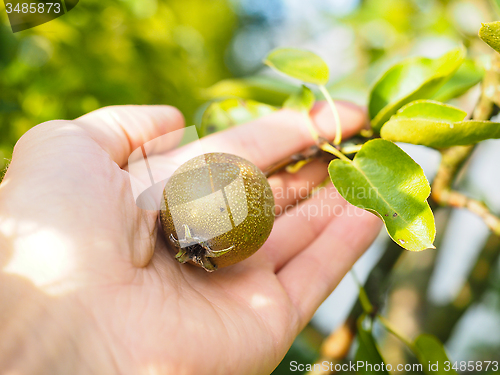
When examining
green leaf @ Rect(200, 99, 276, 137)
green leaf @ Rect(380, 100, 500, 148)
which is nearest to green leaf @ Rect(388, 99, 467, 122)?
green leaf @ Rect(380, 100, 500, 148)

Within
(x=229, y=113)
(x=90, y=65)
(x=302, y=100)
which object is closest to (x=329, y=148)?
(x=302, y=100)

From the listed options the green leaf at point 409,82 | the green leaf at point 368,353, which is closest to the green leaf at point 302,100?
the green leaf at point 409,82

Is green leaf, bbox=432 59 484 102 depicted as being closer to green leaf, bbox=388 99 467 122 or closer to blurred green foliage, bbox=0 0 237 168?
green leaf, bbox=388 99 467 122

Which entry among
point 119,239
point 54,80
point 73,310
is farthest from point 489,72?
point 54,80

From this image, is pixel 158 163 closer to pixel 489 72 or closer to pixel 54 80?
pixel 54 80

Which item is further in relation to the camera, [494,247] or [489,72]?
[494,247]

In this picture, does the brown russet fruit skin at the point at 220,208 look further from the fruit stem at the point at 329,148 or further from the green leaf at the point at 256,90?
the green leaf at the point at 256,90
